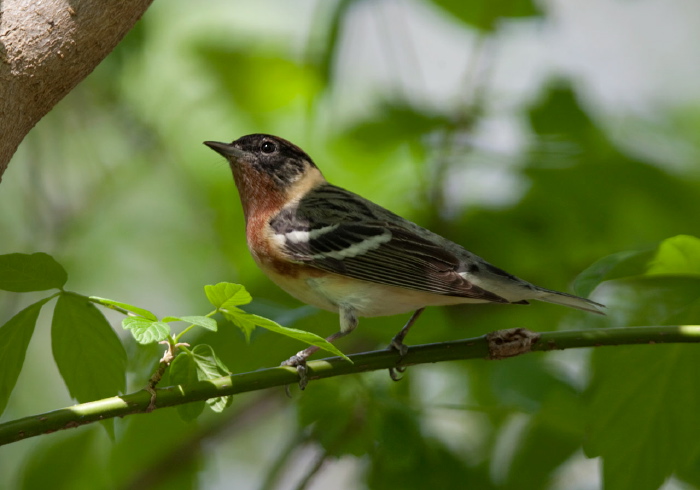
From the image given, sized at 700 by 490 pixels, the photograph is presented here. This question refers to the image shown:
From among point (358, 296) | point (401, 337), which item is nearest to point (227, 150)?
point (358, 296)

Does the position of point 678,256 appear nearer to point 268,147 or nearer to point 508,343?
point 508,343

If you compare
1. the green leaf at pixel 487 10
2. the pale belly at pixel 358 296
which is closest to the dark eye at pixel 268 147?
the pale belly at pixel 358 296

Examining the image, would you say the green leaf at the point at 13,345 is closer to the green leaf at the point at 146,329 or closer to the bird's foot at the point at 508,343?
the green leaf at the point at 146,329

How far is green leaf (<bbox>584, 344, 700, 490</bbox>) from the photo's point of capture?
2.08 meters

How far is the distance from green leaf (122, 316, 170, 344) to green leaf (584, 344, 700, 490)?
1.26 m

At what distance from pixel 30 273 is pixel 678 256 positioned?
1632 mm

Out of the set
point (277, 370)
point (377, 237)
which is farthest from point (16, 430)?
point (377, 237)

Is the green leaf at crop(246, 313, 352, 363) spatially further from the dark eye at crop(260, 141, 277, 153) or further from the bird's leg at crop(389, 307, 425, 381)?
the dark eye at crop(260, 141, 277, 153)

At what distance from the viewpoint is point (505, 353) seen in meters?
2.08

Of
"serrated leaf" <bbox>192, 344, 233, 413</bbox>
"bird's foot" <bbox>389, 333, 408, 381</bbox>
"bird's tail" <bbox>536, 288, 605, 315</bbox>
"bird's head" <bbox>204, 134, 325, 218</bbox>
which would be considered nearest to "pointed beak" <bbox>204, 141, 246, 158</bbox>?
"bird's head" <bbox>204, 134, 325, 218</bbox>

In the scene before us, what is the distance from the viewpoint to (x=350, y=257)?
3.13 meters

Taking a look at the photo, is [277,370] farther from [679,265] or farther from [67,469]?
[67,469]

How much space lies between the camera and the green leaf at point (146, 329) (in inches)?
56.1

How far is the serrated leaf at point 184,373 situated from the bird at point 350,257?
0.85 metres
